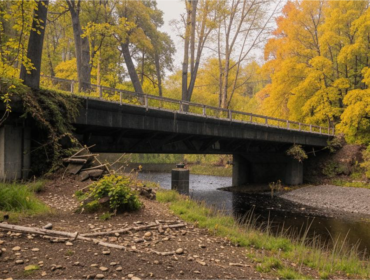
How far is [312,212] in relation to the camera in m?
16.7

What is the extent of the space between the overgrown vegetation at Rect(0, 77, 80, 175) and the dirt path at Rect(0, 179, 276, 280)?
11.6ft

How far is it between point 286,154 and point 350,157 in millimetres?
5311

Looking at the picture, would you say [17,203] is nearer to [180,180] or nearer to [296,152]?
[180,180]

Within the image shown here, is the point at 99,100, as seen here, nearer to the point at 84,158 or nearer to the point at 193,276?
the point at 84,158

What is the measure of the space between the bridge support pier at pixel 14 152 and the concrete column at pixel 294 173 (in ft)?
73.9

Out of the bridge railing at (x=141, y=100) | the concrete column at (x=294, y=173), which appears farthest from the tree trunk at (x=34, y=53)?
the concrete column at (x=294, y=173)

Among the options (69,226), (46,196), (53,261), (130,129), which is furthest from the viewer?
(130,129)

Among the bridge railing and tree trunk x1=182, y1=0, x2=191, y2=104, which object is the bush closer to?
the bridge railing

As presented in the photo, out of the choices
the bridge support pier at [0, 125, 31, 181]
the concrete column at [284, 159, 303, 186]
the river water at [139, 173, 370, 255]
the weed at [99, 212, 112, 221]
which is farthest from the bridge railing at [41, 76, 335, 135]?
the weed at [99, 212, 112, 221]

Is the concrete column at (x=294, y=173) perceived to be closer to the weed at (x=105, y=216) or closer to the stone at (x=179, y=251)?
the weed at (x=105, y=216)

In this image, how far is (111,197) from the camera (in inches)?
265

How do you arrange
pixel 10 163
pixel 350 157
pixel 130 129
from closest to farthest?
pixel 10 163
pixel 130 129
pixel 350 157

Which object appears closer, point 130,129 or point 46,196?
point 46,196

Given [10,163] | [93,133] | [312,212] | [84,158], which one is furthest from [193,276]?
[312,212]
